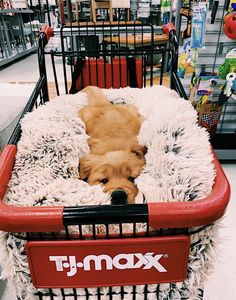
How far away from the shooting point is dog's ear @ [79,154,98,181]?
860 mm

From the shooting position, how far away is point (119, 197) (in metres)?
0.71

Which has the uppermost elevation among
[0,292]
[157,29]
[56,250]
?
[157,29]

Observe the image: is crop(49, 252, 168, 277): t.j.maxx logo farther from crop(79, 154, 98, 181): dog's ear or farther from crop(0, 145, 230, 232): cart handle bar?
crop(79, 154, 98, 181): dog's ear

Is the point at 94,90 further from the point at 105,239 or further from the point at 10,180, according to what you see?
the point at 105,239

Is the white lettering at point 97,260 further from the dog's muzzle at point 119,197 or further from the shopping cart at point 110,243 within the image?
the dog's muzzle at point 119,197

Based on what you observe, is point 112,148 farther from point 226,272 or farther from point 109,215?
point 226,272

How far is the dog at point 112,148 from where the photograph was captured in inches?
31.4

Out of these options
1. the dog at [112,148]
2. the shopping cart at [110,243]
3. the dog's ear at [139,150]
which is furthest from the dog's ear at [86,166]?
the shopping cart at [110,243]

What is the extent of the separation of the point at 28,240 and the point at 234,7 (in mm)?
1468

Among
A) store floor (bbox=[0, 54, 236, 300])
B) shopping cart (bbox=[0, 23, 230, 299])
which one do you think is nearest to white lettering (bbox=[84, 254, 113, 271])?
shopping cart (bbox=[0, 23, 230, 299])

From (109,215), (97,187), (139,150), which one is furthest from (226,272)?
(109,215)

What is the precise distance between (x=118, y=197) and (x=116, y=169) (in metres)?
0.12

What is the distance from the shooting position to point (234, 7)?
1.48m

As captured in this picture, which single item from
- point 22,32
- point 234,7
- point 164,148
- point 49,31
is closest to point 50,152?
point 164,148
